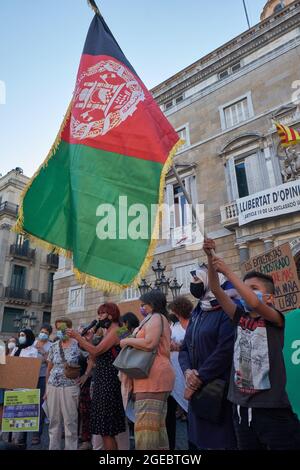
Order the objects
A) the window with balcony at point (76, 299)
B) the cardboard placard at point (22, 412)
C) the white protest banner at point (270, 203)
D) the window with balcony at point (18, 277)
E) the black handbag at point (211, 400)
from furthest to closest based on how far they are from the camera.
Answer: the window with balcony at point (18, 277) < the window with balcony at point (76, 299) < the white protest banner at point (270, 203) < the cardboard placard at point (22, 412) < the black handbag at point (211, 400)

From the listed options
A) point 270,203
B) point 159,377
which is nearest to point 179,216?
point 270,203

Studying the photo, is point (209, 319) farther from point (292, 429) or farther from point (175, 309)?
point (175, 309)

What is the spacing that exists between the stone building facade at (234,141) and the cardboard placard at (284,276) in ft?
22.8

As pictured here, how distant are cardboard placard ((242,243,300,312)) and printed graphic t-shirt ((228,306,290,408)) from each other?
208 centimetres

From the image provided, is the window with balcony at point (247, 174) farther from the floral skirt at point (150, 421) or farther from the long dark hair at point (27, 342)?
the floral skirt at point (150, 421)

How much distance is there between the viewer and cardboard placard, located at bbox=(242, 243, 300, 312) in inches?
161

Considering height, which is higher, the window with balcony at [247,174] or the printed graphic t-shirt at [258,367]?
the window with balcony at [247,174]

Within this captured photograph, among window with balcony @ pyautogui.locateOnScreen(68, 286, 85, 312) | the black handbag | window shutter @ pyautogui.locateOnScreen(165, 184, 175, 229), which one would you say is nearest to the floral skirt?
the black handbag

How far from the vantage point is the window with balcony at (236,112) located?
1393 centimetres

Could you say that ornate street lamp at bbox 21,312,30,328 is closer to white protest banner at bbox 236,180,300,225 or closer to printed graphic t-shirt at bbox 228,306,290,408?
white protest banner at bbox 236,180,300,225

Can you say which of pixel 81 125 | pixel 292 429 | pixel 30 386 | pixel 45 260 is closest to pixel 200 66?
pixel 81 125

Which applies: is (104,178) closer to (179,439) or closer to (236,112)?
(179,439)

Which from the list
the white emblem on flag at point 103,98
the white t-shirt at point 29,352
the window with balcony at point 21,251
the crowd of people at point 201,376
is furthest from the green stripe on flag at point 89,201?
the window with balcony at point 21,251

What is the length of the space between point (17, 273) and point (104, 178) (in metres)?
28.8
